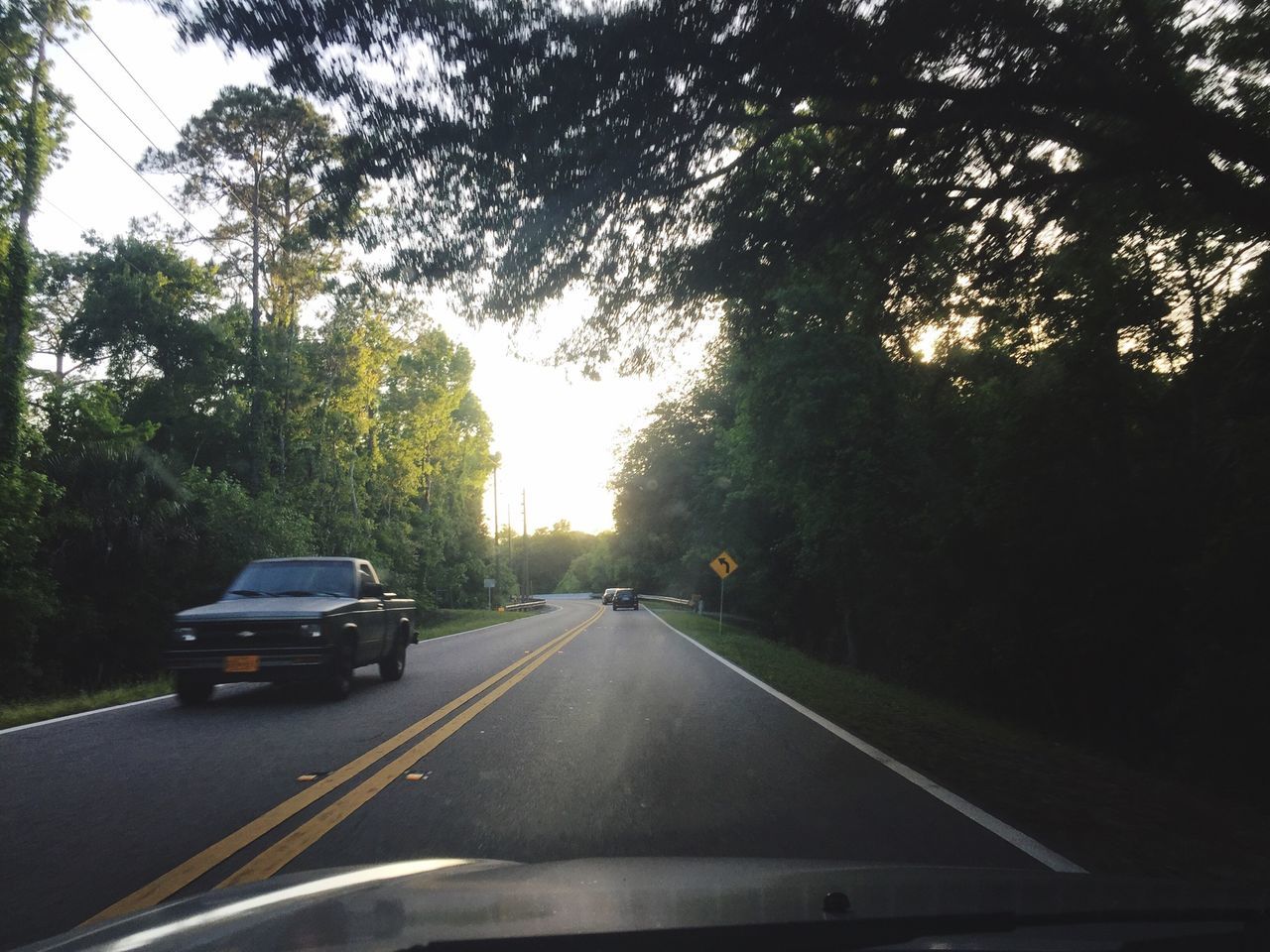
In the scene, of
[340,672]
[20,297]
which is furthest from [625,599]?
[340,672]

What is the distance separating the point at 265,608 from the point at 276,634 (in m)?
0.40

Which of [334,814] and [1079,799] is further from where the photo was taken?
[1079,799]

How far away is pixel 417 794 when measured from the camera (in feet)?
20.0

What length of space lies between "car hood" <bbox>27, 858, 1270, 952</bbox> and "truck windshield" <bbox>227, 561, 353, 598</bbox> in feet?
29.8

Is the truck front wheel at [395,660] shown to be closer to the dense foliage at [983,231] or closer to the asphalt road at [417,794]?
the asphalt road at [417,794]

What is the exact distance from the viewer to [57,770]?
6.92 meters

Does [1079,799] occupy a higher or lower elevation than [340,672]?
lower

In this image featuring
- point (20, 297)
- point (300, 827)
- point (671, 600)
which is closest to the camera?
point (300, 827)

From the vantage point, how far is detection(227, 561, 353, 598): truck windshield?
1173cm

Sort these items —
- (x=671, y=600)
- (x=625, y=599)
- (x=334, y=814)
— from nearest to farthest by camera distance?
(x=334, y=814) → (x=625, y=599) → (x=671, y=600)

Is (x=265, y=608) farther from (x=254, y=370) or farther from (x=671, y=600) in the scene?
(x=671, y=600)

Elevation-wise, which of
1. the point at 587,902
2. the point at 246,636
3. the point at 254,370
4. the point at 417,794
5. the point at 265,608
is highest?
the point at 254,370

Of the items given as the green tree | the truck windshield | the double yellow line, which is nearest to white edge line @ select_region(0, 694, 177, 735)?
the truck windshield

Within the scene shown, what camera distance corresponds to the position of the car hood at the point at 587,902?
238 centimetres
